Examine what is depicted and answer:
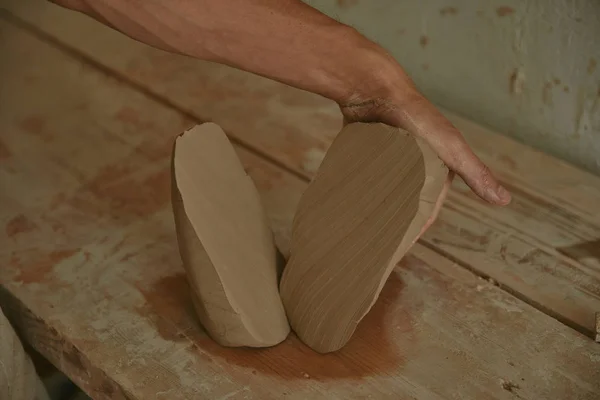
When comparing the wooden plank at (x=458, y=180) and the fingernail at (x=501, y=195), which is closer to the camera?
the fingernail at (x=501, y=195)

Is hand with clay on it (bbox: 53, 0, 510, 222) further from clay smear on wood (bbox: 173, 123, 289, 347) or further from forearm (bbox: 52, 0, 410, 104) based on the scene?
clay smear on wood (bbox: 173, 123, 289, 347)

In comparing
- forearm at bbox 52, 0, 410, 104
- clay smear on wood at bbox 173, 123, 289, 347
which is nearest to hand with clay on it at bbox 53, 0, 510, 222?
forearm at bbox 52, 0, 410, 104

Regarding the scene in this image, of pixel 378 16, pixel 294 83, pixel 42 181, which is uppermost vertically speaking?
pixel 294 83

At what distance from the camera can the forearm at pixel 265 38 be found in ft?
2.97

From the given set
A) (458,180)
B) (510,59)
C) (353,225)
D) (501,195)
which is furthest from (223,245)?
(510,59)

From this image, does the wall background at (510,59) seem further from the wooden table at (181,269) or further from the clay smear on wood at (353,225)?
the clay smear on wood at (353,225)

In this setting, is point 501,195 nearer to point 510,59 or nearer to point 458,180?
point 458,180

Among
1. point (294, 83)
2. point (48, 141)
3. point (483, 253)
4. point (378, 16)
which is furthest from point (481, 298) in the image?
point (48, 141)

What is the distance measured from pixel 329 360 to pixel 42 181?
24.6 inches

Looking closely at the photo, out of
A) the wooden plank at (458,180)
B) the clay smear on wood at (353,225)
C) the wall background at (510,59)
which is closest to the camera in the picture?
the clay smear on wood at (353,225)

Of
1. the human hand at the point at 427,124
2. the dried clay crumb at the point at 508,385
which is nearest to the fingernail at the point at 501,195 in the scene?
the human hand at the point at 427,124

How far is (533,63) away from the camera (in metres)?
1.31

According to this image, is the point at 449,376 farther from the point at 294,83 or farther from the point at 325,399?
the point at 294,83

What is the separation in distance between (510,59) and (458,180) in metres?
0.27
